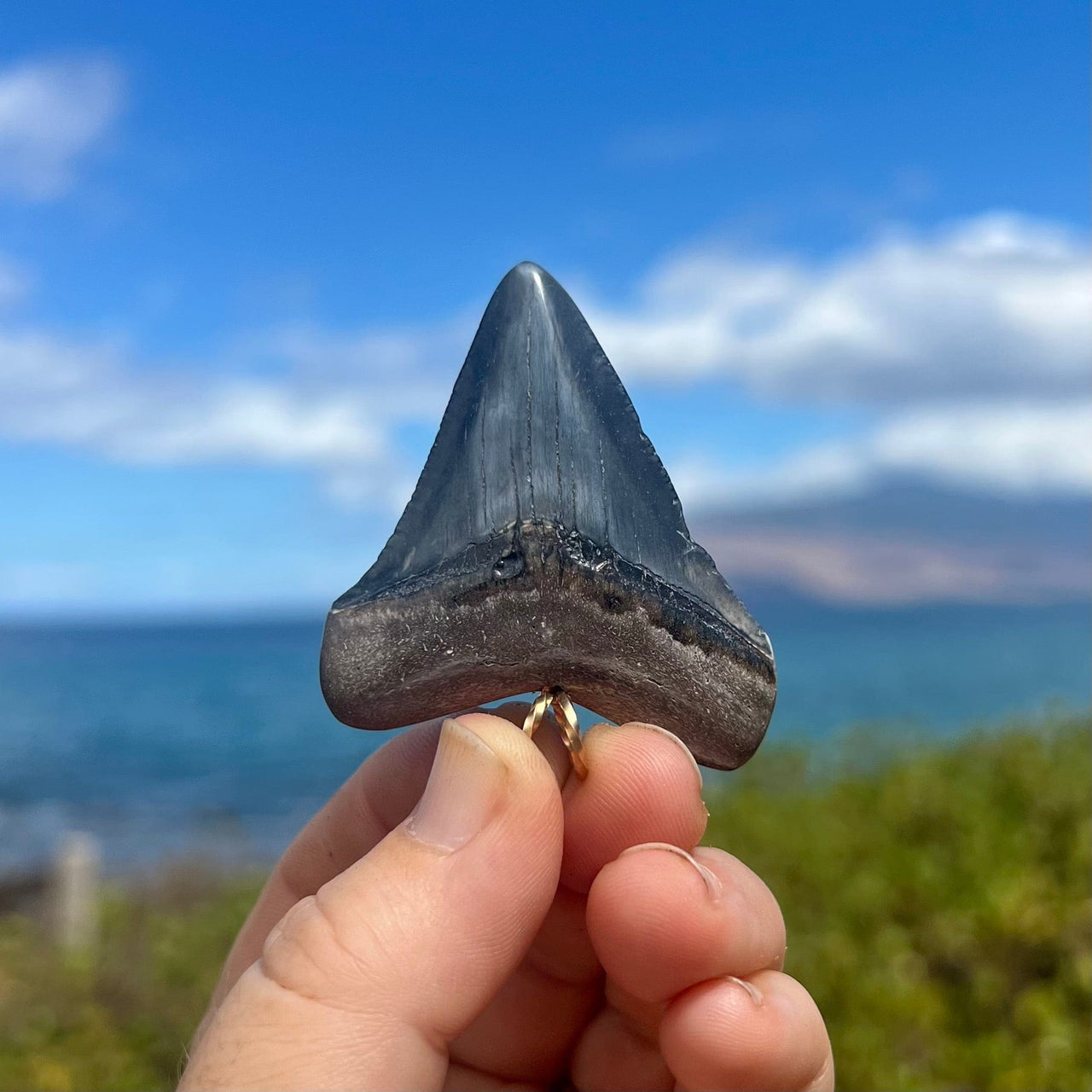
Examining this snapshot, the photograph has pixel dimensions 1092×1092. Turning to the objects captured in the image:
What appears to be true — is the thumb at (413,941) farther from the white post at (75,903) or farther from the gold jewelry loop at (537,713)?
the white post at (75,903)

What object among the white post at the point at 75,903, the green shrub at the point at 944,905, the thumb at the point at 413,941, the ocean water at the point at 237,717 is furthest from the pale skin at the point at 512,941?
the ocean water at the point at 237,717

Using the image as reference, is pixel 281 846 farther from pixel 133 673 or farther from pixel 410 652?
pixel 133 673

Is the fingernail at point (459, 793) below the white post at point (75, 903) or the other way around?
the other way around

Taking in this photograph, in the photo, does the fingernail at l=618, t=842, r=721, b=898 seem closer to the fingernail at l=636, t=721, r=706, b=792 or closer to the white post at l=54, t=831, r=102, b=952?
the fingernail at l=636, t=721, r=706, b=792

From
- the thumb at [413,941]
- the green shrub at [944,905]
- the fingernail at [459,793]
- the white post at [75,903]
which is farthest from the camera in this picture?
the white post at [75,903]

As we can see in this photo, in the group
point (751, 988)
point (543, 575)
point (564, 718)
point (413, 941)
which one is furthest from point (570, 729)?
point (751, 988)

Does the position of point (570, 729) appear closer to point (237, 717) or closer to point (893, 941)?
point (893, 941)
